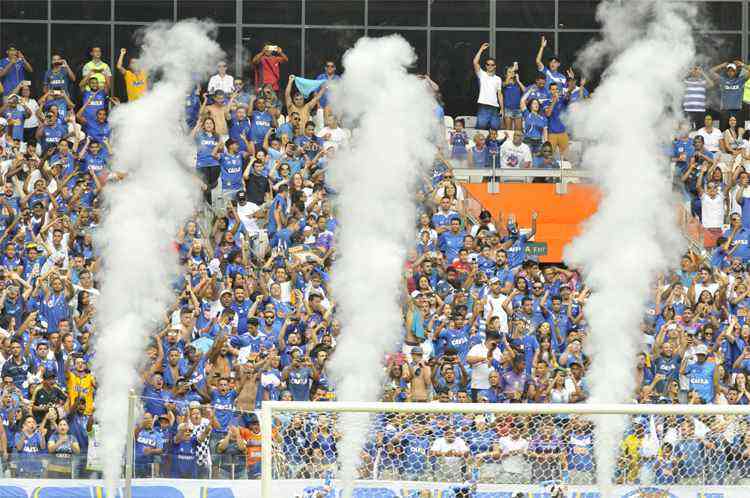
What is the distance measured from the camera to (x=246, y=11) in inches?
1088

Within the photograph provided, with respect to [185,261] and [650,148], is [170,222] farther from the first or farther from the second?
[650,148]

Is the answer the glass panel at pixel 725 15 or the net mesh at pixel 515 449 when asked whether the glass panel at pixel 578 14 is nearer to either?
the glass panel at pixel 725 15

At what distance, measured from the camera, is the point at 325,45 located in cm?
2756

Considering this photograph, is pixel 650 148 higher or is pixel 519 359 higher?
pixel 650 148

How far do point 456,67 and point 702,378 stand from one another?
9.56 metres

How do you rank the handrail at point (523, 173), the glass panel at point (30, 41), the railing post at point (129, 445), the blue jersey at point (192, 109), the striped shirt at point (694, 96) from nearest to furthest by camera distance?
the railing post at point (129, 445)
the blue jersey at point (192, 109)
the handrail at point (523, 173)
the striped shirt at point (694, 96)
the glass panel at point (30, 41)

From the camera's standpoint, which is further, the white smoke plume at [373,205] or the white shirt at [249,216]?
the white shirt at [249,216]

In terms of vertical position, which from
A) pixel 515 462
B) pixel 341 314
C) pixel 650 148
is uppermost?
pixel 650 148

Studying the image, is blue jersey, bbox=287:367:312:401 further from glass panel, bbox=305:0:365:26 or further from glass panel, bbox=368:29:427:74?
glass panel, bbox=305:0:365:26

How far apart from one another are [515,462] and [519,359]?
181 inches

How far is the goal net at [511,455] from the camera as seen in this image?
1438 cm

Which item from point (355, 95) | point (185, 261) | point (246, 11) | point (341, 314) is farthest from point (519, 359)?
point (246, 11)

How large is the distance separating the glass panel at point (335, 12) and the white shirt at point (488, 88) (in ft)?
9.09

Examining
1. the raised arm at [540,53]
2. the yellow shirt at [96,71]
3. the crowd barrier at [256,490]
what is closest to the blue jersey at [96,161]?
the yellow shirt at [96,71]
